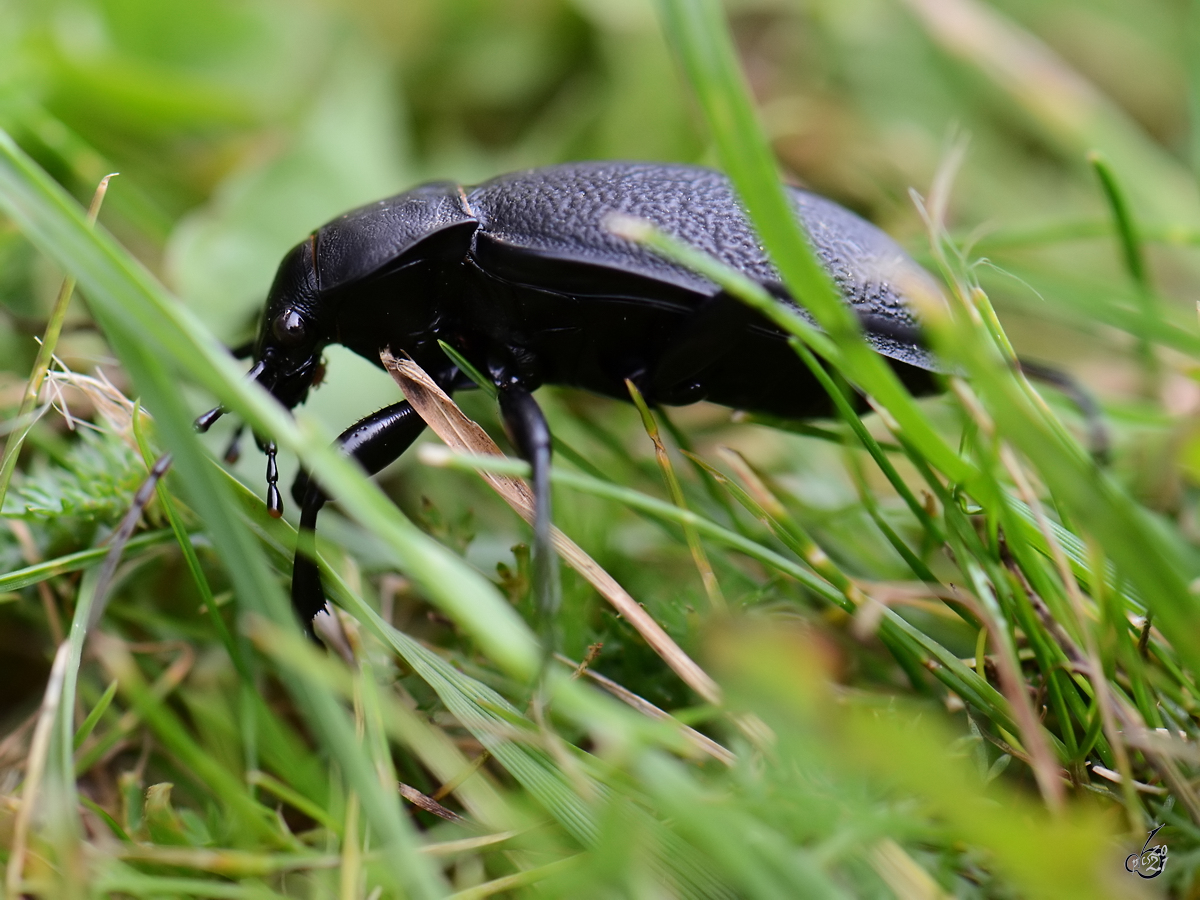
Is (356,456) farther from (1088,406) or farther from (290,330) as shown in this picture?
(1088,406)

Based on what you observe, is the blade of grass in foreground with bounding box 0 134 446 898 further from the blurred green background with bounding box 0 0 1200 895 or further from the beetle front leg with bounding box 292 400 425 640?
the blurred green background with bounding box 0 0 1200 895

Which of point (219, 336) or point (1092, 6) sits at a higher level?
point (219, 336)

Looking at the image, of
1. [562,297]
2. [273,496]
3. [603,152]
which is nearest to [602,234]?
[562,297]

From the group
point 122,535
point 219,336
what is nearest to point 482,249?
point 122,535

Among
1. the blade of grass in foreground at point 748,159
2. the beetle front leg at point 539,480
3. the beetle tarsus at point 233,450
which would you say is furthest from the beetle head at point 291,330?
the blade of grass in foreground at point 748,159

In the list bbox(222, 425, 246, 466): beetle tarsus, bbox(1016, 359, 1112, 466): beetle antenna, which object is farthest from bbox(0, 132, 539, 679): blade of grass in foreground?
bbox(1016, 359, 1112, 466): beetle antenna

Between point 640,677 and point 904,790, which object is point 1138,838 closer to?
point 904,790

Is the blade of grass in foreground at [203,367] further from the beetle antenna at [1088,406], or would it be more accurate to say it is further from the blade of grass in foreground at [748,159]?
the beetle antenna at [1088,406]

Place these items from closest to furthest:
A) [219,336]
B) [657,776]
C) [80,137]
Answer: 1. [657,776]
2. [219,336]
3. [80,137]
